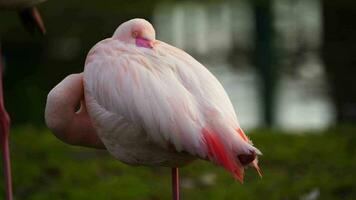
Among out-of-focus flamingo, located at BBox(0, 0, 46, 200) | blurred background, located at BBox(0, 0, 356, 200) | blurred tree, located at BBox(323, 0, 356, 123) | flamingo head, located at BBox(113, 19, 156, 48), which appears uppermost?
flamingo head, located at BBox(113, 19, 156, 48)

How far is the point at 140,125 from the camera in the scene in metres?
3.82

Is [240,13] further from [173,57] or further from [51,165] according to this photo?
[173,57]

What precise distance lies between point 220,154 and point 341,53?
23.0 feet

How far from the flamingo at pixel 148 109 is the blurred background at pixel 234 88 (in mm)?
1877

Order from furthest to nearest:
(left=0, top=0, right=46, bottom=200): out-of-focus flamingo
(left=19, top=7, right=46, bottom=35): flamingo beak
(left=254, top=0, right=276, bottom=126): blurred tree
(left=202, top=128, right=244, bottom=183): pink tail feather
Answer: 1. (left=254, top=0, right=276, bottom=126): blurred tree
2. (left=19, top=7, right=46, bottom=35): flamingo beak
3. (left=0, top=0, right=46, bottom=200): out-of-focus flamingo
4. (left=202, top=128, right=244, bottom=183): pink tail feather

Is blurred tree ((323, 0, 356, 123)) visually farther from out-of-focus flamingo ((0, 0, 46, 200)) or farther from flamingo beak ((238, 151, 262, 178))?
flamingo beak ((238, 151, 262, 178))

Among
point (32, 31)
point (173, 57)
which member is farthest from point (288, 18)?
point (173, 57)

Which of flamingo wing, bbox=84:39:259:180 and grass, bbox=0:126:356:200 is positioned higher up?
flamingo wing, bbox=84:39:259:180

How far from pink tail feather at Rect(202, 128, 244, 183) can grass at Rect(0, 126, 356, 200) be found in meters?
2.14

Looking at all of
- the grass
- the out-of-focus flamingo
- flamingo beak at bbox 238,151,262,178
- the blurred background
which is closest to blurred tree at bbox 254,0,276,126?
the blurred background

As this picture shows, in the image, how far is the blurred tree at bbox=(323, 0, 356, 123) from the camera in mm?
9250

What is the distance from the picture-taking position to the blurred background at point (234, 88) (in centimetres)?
620

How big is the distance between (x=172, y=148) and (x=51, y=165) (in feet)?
9.74

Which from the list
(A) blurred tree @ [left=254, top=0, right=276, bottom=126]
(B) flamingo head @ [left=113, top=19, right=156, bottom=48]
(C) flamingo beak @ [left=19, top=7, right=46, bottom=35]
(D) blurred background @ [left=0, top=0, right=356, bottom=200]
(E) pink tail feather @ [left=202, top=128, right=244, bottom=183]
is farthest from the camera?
(A) blurred tree @ [left=254, top=0, right=276, bottom=126]
